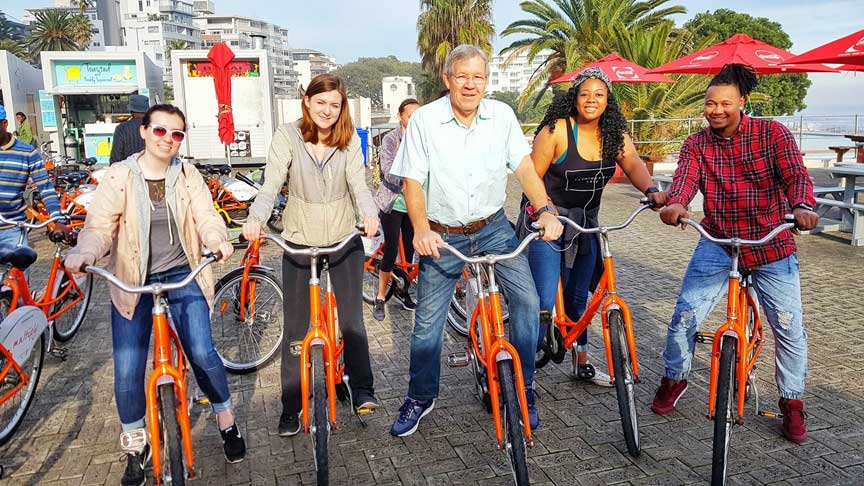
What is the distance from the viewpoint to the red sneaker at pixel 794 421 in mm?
3900

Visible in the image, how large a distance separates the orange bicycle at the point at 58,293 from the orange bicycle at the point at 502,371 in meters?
2.87

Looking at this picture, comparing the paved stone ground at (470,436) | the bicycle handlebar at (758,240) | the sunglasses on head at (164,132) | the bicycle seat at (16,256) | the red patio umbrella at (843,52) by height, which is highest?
the red patio umbrella at (843,52)

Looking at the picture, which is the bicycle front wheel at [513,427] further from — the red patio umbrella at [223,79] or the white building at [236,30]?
the white building at [236,30]

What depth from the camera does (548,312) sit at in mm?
4328

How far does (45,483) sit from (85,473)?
19 centimetres

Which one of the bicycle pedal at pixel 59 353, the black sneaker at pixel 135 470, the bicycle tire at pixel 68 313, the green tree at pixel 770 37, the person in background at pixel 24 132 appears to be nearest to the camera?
the black sneaker at pixel 135 470

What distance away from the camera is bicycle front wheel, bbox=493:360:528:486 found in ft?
10.6

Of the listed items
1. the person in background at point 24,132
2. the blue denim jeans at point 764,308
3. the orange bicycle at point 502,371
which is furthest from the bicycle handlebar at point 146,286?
Answer: the person in background at point 24,132

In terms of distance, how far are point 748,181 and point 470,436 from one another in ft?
7.16

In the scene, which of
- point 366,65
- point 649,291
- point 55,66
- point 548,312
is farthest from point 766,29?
point 366,65

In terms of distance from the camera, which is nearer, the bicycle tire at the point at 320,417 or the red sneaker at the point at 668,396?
the bicycle tire at the point at 320,417

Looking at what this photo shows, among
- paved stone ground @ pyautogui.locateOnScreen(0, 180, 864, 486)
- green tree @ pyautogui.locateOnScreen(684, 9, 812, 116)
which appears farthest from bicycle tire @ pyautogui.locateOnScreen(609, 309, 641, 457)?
green tree @ pyautogui.locateOnScreen(684, 9, 812, 116)

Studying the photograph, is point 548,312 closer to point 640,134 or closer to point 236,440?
point 236,440

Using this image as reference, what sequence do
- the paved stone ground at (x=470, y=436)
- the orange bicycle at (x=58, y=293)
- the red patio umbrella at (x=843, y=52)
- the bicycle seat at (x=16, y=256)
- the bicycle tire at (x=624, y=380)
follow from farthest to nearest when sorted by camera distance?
the red patio umbrella at (x=843, y=52), the orange bicycle at (x=58, y=293), the bicycle seat at (x=16, y=256), the bicycle tire at (x=624, y=380), the paved stone ground at (x=470, y=436)
